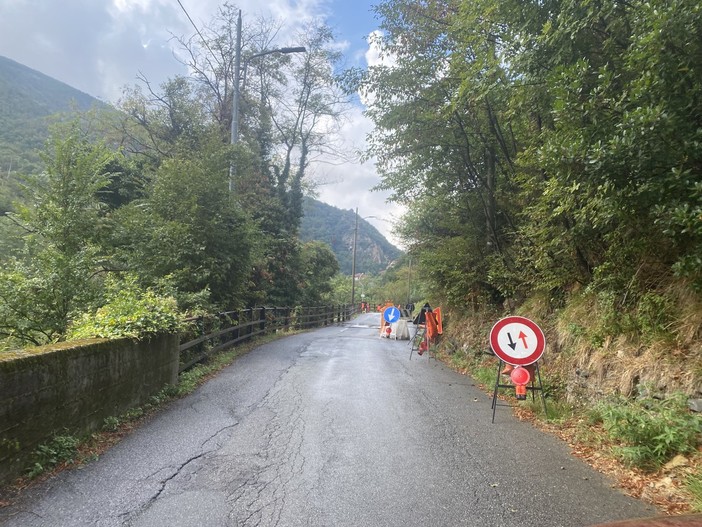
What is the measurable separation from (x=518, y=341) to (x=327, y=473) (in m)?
3.48

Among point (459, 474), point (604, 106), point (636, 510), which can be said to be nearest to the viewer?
point (636, 510)

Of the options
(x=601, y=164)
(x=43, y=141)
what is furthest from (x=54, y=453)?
Result: (x=43, y=141)

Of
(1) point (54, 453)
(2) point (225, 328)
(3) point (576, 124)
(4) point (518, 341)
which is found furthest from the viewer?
(2) point (225, 328)

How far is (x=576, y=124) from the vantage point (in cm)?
533

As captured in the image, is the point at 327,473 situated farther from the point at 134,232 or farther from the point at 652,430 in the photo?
the point at 134,232

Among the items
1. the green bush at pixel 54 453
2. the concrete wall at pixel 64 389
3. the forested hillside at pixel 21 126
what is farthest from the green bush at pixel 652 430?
the forested hillside at pixel 21 126

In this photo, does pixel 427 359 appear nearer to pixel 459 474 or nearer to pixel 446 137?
pixel 446 137

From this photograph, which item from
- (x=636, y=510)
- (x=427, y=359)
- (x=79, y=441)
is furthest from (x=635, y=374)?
(x=427, y=359)

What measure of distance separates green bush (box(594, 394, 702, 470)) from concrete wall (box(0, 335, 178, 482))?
539 centimetres

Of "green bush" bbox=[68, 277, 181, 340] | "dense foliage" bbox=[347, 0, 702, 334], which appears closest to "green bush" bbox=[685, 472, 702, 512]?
"dense foliage" bbox=[347, 0, 702, 334]

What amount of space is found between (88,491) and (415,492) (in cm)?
266

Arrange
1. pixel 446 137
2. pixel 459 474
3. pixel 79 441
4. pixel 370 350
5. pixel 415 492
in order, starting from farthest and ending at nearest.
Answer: pixel 370 350 → pixel 446 137 → pixel 79 441 → pixel 459 474 → pixel 415 492

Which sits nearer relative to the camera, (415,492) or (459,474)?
(415,492)

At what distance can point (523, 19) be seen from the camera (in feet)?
21.1
